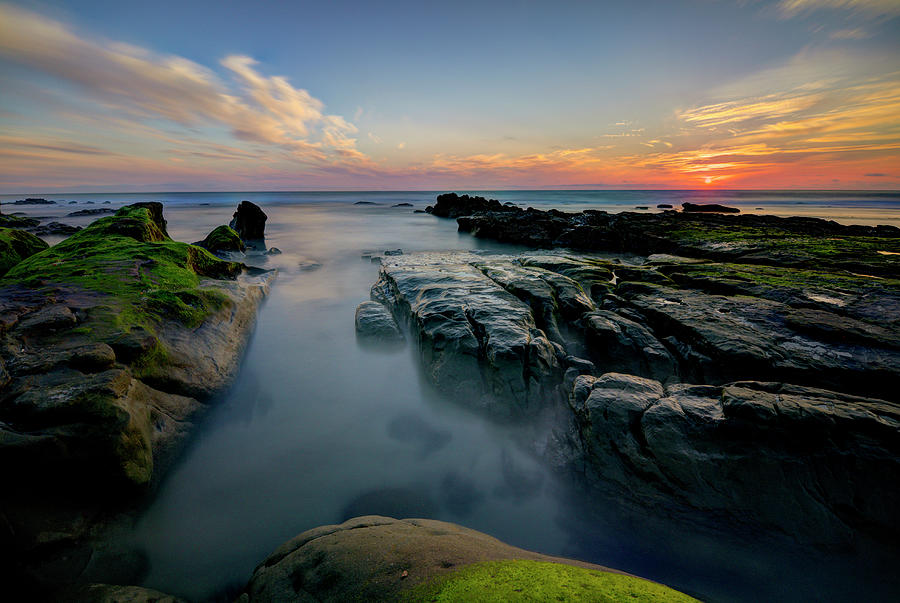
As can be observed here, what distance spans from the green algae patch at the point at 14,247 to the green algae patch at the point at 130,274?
5.07 ft

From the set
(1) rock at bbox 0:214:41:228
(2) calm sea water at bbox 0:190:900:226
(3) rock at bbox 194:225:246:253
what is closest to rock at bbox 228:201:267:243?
(3) rock at bbox 194:225:246:253

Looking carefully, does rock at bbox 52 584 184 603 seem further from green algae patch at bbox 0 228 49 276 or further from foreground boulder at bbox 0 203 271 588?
green algae patch at bbox 0 228 49 276

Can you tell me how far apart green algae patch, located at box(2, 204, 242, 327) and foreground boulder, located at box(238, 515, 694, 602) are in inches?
182

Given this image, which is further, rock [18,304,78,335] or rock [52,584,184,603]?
rock [18,304,78,335]

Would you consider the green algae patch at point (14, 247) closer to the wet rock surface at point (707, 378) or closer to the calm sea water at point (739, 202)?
the wet rock surface at point (707, 378)

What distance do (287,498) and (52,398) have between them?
267 cm

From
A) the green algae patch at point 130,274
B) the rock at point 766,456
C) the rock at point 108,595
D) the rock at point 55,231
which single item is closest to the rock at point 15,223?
the rock at point 55,231

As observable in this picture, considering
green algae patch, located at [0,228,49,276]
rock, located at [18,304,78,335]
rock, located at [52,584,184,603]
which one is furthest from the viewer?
green algae patch, located at [0,228,49,276]

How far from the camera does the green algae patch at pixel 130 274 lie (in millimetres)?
5988

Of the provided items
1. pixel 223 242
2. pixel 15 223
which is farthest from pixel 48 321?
pixel 15 223

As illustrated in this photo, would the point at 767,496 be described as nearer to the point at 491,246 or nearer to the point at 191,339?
the point at 191,339

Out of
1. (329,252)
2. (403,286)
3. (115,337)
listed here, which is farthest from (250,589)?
(329,252)

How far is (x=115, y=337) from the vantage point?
15.4 feet

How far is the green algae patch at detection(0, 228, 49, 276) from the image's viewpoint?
30.0 feet
